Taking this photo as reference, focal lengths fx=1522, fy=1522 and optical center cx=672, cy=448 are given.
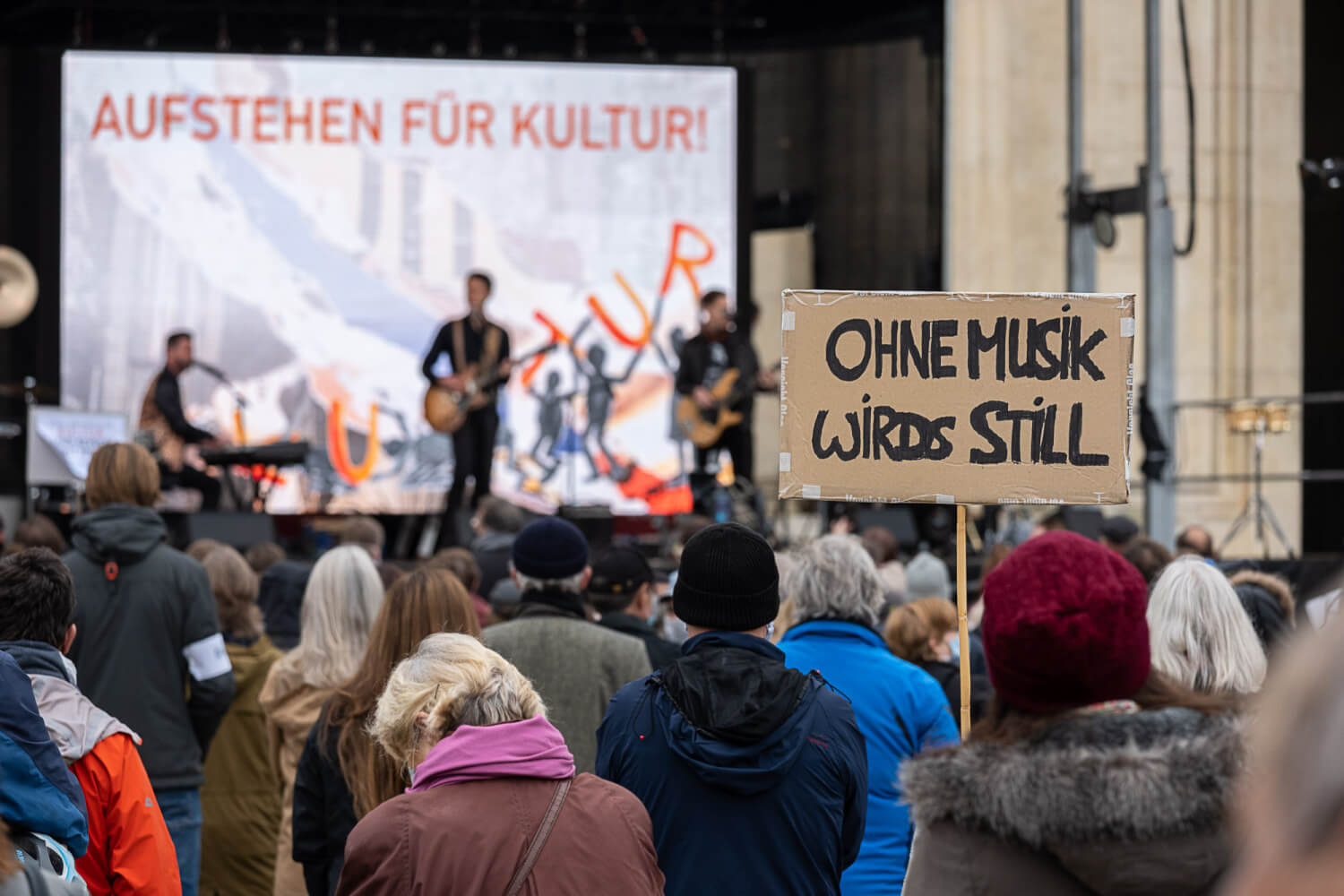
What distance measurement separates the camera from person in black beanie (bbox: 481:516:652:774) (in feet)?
12.5

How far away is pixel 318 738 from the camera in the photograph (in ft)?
10.9

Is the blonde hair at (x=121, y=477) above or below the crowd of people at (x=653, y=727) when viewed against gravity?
above

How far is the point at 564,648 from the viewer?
3.84 m

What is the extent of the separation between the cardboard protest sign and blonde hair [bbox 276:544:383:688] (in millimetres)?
1163

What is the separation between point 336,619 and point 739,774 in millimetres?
1601

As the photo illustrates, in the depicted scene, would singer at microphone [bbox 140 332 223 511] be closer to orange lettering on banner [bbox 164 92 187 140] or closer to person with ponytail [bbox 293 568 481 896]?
orange lettering on banner [bbox 164 92 187 140]

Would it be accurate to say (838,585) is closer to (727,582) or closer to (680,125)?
(727,582)

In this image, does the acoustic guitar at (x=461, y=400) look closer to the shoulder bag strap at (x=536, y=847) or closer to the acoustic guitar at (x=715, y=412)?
the acoustic guitar at (x=715, y=412)

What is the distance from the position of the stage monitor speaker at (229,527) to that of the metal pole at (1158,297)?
5990mm

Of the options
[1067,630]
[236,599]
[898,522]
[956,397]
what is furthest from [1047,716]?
[898,522]

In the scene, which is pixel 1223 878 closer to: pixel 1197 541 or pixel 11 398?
pixel 1197 541

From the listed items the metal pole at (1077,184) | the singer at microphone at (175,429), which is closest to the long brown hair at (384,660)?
the metal pole at (1077,184)

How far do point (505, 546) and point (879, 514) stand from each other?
236 inches

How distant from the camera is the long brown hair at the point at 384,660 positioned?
10.4 ft
